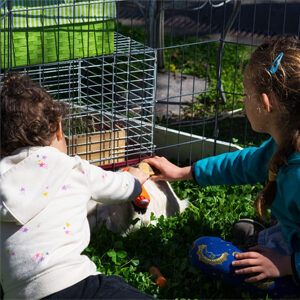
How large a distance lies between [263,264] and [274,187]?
276mm

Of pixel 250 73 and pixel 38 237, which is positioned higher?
pixel 250 73

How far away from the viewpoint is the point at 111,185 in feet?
6.35

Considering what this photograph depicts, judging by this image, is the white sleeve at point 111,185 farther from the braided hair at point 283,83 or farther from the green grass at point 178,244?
the braided hair at point 283,83

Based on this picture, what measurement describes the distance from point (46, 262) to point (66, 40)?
1.31m

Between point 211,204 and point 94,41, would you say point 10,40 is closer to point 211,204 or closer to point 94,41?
point 94,41

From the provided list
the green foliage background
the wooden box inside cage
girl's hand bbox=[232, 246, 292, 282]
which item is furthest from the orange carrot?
the wooden box inside cage

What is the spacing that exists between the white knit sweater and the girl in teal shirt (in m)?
0.54

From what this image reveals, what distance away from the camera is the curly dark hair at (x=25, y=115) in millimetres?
1725

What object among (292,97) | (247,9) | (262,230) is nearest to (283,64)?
(292,97)

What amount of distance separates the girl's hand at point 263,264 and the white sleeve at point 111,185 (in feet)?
1.52

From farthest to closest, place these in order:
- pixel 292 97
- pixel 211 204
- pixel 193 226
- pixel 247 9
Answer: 1. pixel 247 9
2. pixel 211 204
3. pixel 193 226
4. pixel 292 97

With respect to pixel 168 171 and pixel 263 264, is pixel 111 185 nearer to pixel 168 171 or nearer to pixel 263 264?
pixel 168 171

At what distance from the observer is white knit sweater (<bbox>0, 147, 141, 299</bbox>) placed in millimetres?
1643

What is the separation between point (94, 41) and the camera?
8.88 feet
